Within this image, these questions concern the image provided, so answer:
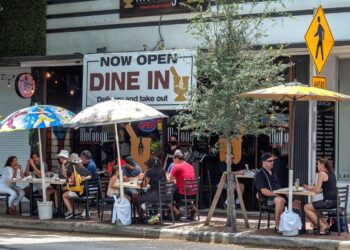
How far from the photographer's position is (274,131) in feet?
53.3

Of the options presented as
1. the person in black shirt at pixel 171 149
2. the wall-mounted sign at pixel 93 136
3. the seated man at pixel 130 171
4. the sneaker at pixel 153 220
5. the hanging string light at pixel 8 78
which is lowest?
the sneaker at pixel 153 220

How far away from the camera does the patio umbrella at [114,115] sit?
13.7m

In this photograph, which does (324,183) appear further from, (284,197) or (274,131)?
(274,131)

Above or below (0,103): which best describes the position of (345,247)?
below

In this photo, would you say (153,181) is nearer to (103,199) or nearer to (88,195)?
(103,199)

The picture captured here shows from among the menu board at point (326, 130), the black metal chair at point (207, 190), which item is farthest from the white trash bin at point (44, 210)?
the menu board at point (326, 130)

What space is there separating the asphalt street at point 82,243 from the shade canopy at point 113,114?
92.1 inches

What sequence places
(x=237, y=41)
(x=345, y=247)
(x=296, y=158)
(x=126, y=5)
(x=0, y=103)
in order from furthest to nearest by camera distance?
(x=0, y=103)
(x=126, y=5)
(x=296, y=158)
(x=237, y=41)
(x=345, y=247)

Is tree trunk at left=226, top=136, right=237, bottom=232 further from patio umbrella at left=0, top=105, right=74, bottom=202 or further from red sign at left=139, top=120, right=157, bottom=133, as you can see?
red sign at left=139, top=120, right=157, bottom=133

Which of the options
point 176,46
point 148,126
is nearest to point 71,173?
point 148,126

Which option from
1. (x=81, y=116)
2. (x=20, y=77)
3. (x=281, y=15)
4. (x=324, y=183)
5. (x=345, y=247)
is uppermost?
(x=281, y=15)

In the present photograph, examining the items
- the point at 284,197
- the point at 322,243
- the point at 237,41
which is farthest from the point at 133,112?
the point at 322,243

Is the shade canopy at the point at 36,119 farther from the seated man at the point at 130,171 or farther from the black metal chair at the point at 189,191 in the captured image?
the black metal chair at the point at 189,191

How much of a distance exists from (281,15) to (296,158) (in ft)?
11.4
